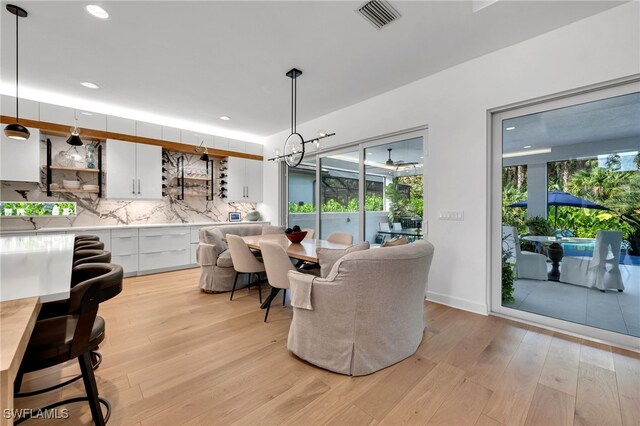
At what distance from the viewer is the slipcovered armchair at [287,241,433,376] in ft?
6.15

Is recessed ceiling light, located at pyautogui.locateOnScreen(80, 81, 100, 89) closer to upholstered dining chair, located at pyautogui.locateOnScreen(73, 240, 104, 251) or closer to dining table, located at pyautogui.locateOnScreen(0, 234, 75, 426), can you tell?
upholstered dining chair, located at pyautogui.locateOnScreen(73, 240, 104, 251)

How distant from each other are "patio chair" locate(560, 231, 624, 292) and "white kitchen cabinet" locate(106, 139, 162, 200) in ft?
20.1

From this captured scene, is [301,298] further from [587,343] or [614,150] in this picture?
[614,150]

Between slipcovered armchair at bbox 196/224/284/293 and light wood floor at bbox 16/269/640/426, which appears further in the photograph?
slipcovered armchair at bbox 196/224/284/293

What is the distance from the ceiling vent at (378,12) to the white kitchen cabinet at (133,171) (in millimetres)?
4397

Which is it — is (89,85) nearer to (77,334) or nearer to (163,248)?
(163,248)

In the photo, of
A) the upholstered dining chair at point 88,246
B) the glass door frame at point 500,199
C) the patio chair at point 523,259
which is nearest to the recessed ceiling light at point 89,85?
the upholstered dining chair at point 88,246

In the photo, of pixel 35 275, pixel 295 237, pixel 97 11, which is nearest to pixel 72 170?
pixel 97 11

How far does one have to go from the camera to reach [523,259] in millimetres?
2953

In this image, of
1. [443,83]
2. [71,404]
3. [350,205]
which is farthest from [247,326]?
[443,83]

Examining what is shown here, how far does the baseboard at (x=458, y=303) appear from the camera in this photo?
304 cm

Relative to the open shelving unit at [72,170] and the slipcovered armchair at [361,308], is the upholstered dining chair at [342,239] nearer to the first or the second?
the slipcovered armchair at [361,308]

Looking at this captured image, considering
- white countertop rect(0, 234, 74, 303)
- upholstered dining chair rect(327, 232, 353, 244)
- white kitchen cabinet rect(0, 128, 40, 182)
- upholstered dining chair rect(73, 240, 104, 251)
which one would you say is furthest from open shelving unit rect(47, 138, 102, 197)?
upholstered dining chair rect(327, 232, 353, 244)

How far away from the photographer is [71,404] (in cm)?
166
